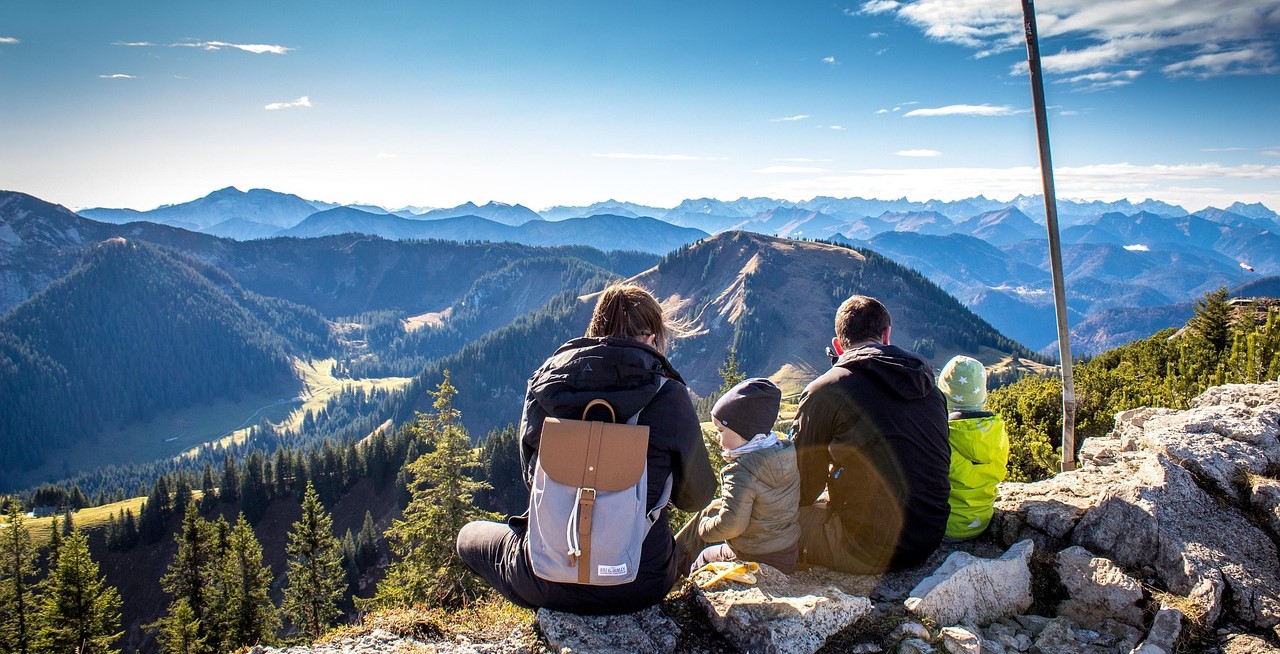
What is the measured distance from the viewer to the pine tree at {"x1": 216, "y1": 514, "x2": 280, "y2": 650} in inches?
1383

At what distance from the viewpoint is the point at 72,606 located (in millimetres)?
31062

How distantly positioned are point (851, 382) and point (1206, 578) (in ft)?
13.8

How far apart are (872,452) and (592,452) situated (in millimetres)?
3462

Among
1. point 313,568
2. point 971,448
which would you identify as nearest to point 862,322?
point 971,448

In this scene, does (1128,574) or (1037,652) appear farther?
(1128,574)

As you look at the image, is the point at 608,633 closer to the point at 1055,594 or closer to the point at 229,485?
the point at 1055,594

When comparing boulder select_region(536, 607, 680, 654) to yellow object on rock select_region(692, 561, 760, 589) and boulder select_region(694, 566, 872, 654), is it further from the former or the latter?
Result: yellow object on rock select_region(692, 561, 760, 589)

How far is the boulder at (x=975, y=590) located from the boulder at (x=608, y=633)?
261cm

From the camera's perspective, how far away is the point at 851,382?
6.98 m

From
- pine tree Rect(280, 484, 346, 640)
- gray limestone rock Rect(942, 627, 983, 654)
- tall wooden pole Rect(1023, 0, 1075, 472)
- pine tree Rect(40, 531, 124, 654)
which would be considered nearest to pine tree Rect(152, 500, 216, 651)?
pine tree Rect(40, 531, 124, 654)

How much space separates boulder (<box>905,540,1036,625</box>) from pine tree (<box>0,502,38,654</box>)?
4499 cm

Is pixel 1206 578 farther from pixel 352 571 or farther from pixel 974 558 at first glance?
pixel 352 571

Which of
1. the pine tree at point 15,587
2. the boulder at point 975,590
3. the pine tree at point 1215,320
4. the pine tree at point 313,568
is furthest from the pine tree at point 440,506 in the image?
the pine tree at point 1215,320

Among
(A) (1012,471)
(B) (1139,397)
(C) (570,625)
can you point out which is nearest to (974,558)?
(C) (570,625)
